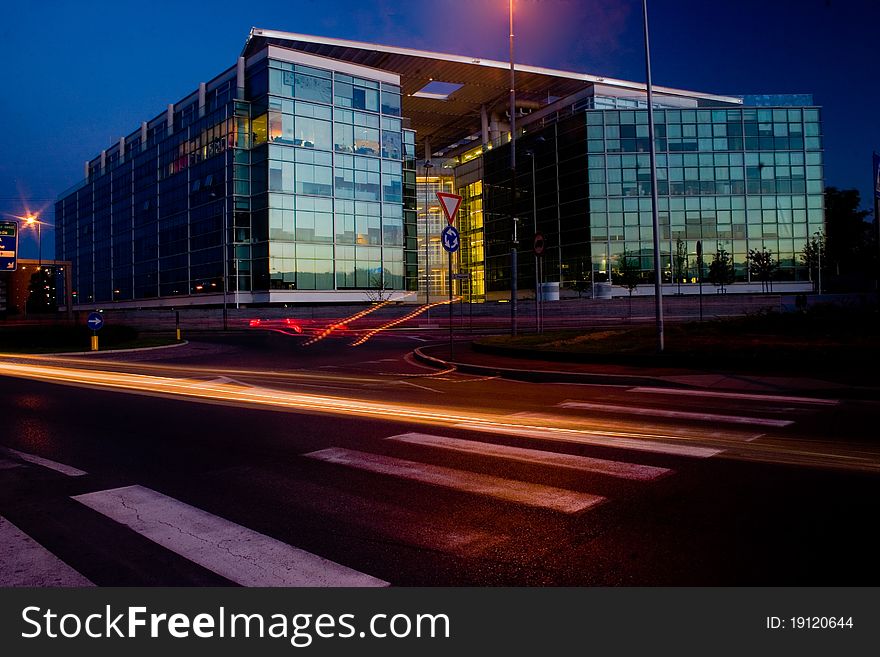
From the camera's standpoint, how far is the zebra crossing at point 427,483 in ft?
12.7

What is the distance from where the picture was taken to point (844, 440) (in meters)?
7.09

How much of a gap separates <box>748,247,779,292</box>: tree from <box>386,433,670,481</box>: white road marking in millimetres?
Answer: 60739

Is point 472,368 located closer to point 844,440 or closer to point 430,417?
point 430,417

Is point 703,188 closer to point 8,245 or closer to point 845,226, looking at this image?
point 845,226

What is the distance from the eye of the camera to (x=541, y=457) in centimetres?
660

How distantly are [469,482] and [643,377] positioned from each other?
824 centimetres

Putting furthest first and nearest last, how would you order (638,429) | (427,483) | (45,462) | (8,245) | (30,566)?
(8,245)
(638,429)
(45,462)
(427,483)
(30,566)

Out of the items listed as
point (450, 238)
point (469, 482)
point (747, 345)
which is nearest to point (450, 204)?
point (450, 238)

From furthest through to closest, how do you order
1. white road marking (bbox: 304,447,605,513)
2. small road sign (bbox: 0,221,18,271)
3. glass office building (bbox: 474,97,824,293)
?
glass office building (bbox: 474,97,824,293) < small road sign (bbox: 0,221,18,271) < white road marking (bbox: 304,447,605,513)

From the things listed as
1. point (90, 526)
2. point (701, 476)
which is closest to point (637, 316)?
point (701, 476)

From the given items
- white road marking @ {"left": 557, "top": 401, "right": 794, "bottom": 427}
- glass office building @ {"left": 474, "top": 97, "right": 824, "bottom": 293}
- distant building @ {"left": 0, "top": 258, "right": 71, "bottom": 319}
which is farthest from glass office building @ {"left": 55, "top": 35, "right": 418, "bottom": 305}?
white road marking @ {"left": 557, "top": 401, "right": 794, "bottom": 427}

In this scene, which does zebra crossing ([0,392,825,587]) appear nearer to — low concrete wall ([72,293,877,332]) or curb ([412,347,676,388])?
curb ([412,347,676,388])

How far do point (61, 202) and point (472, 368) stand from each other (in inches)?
3993

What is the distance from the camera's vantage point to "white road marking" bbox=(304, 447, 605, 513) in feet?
16.6
